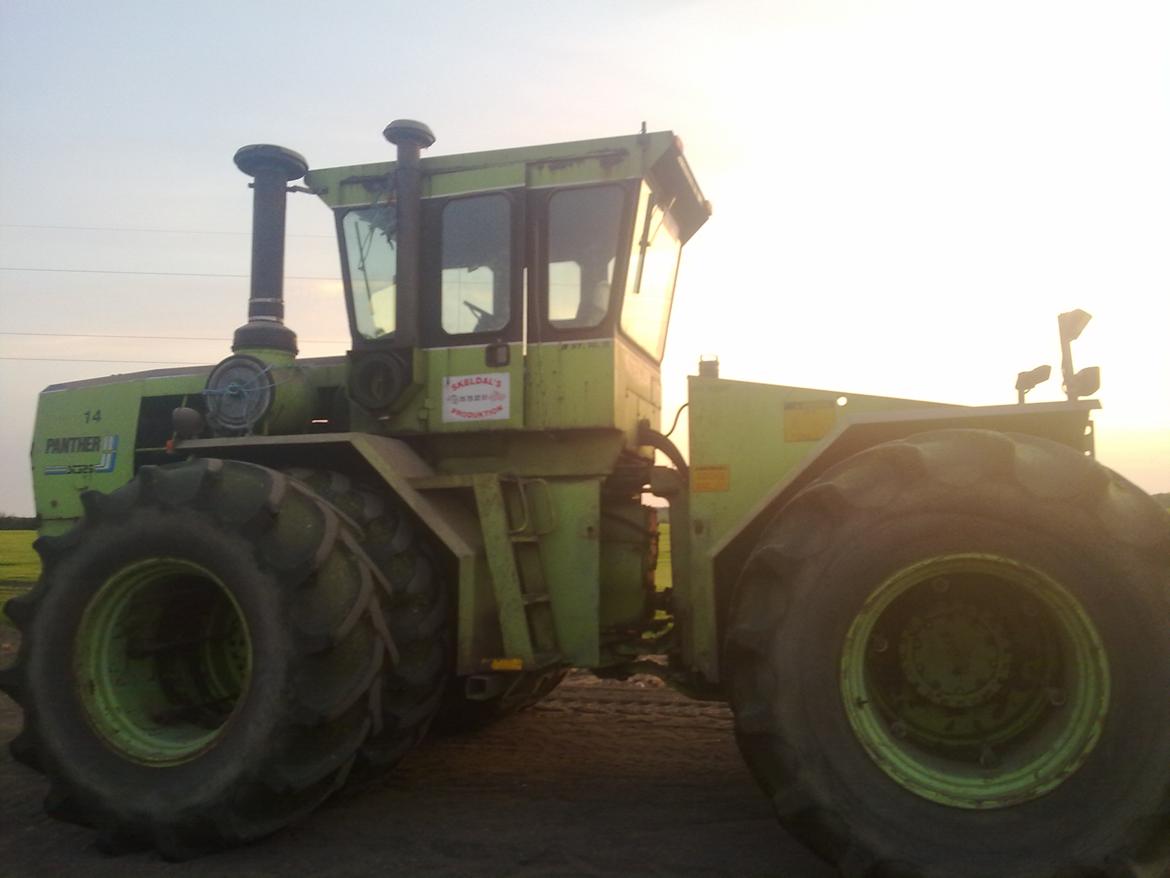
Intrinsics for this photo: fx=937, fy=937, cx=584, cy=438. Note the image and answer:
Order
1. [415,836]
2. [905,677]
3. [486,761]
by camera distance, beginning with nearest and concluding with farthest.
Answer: [905,677] → [415,836] → [486,761]

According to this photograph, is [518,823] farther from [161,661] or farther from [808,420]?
[808,420]

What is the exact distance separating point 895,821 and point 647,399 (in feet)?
9.05

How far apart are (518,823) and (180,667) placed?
1.73 meters

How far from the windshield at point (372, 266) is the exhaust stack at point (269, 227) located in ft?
1.90

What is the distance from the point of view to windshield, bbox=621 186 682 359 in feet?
15.9

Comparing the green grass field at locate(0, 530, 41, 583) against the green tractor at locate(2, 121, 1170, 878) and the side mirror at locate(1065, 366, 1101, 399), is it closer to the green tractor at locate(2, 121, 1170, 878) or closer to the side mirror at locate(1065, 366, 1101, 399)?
the green tractor at locate(2, 121, 1170, 878)

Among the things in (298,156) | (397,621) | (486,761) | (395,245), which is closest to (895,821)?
(397,621)

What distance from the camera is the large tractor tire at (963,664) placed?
2.91 meters

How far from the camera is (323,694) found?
3.64m

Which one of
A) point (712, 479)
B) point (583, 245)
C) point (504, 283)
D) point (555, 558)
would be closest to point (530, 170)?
point (583, 245)

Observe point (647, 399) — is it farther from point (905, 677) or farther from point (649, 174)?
point (905, 677)

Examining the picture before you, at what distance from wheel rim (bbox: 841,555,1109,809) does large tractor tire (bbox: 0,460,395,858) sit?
6.39 ft

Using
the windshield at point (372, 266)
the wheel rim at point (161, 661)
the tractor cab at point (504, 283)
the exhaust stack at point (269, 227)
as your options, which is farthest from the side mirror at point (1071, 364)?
the exhaust stack at point (269, 227)

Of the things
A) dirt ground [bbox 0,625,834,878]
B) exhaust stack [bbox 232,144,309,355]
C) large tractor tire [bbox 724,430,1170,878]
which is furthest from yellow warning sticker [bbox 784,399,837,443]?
exhaust stack [bbox 232,144,309,355]
